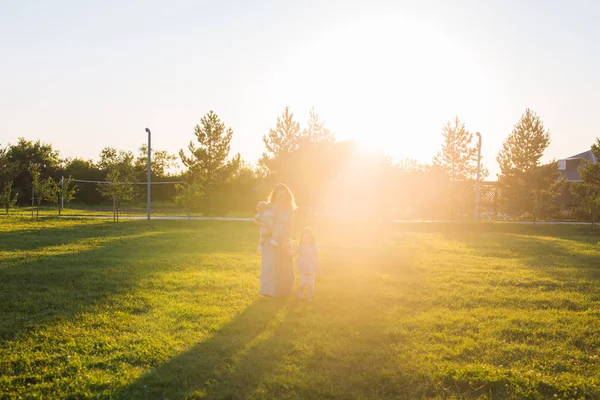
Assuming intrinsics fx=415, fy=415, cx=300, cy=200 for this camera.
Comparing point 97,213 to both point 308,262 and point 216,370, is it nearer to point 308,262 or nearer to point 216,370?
point 308,262

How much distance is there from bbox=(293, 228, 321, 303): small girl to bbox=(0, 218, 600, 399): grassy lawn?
0.40 metres

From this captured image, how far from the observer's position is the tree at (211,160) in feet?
115

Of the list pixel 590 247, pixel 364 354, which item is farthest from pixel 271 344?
pixel 590 247

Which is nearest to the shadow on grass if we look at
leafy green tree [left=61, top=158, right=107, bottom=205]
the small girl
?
the small girl

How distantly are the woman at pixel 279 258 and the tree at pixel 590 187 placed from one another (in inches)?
925

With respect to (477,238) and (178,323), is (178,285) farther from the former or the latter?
(477,238)

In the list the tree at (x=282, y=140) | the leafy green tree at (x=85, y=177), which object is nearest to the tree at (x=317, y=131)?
the tree at (x=282, y=140)

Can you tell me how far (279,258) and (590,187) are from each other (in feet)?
85.4

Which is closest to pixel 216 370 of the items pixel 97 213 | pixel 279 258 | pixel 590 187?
pixel 279 258

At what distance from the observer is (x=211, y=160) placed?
116 ft

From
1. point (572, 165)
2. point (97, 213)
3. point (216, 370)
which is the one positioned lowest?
point (216, 370)

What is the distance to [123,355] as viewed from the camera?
522cm

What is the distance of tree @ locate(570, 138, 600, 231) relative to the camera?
81.4 feet

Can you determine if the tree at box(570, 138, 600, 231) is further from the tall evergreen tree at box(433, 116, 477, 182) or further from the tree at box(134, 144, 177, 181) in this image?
the tree at box(134, 144, 177, 181)
